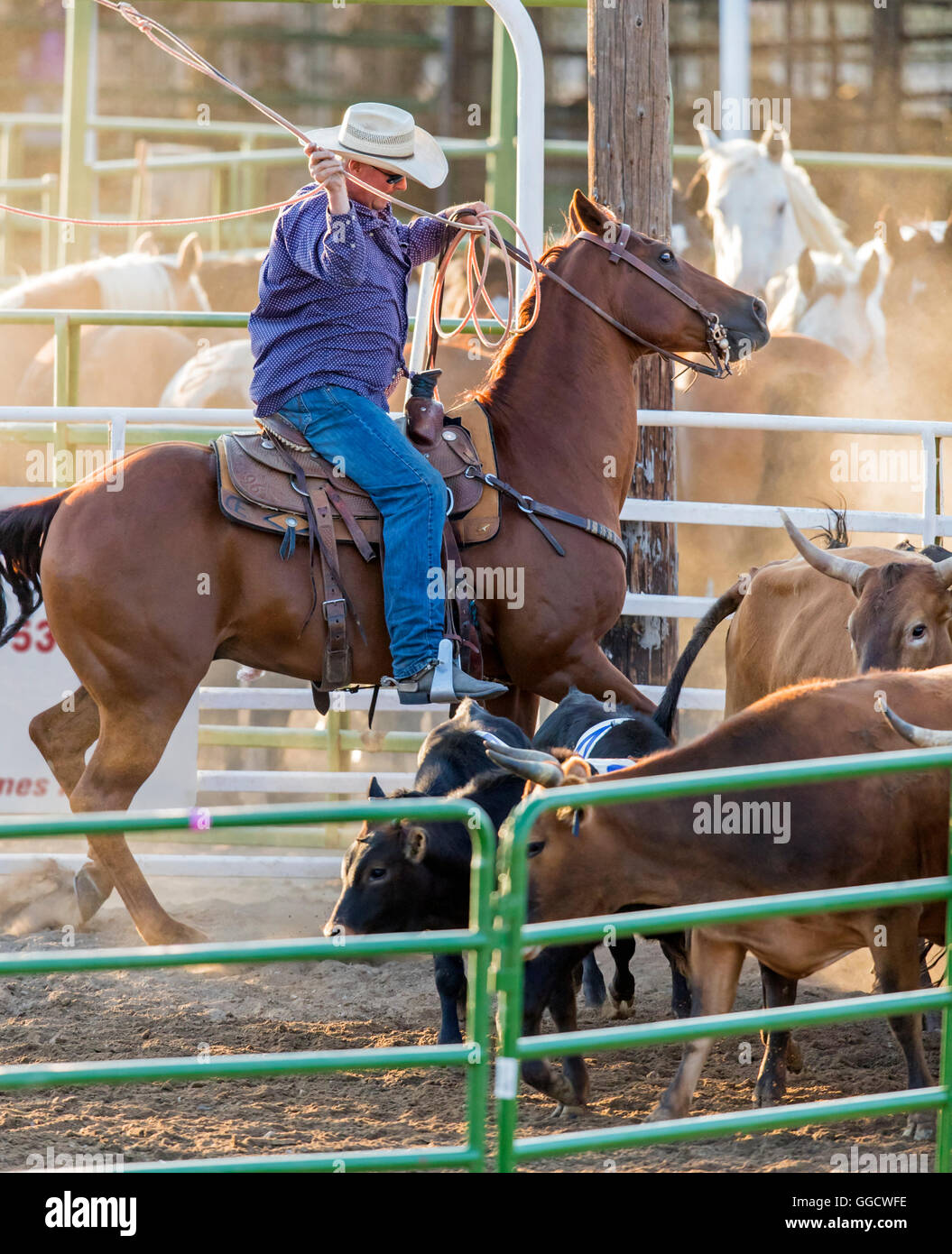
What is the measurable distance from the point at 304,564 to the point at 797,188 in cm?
967

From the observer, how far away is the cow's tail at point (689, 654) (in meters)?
5.75

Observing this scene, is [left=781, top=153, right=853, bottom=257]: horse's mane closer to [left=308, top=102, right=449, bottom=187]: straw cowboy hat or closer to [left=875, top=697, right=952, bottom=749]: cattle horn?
[left=308, top=102, right=449, bottom=187]: straw cowboy hat

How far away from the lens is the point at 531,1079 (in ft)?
14.3

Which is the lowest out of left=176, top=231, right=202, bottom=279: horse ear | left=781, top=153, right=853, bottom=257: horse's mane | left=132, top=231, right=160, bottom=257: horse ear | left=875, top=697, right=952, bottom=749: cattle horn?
left=875, top=697, right=952, bottom=749: cattle horn

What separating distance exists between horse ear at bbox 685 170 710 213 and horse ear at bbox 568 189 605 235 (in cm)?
816

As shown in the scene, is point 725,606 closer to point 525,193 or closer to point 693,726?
point 525,193

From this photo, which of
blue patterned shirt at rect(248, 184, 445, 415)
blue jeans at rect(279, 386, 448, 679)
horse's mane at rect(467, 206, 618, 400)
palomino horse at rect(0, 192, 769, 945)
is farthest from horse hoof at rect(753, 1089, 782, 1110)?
horse's mane at rect(467, 206, 618, 400)

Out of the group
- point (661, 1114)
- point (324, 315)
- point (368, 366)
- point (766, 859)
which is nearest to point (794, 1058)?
point (661, 1114)

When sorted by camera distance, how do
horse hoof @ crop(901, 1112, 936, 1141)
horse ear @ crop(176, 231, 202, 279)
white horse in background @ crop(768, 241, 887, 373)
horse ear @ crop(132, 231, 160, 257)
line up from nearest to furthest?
horse hoof @ crop(901, 1112, 936, 1141)
white horse in background @ crop(768, 241, 887, 373)
horse ear @ crop(176, 231, 202, 279)
horse ear @ crop(132, 231, 160, 257)

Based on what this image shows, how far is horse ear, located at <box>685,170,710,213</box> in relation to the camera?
14.0 m

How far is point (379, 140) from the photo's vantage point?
18.1 feet

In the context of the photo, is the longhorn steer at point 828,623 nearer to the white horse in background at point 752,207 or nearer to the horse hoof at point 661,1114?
the horse hoof at point 661,1114

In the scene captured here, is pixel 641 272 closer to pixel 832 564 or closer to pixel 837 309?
pixel 832 564

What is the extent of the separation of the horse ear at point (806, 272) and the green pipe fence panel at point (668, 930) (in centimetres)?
1005
